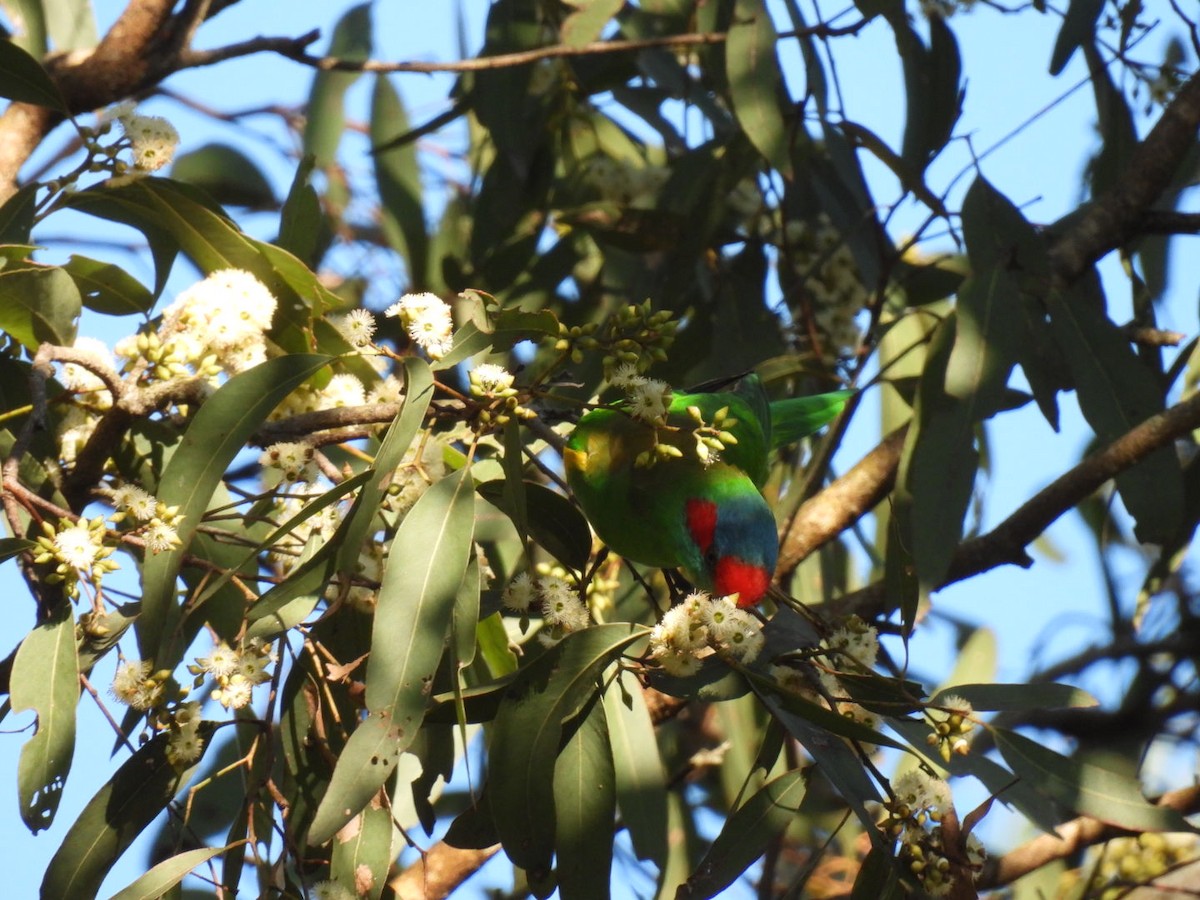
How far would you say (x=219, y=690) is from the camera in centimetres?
161

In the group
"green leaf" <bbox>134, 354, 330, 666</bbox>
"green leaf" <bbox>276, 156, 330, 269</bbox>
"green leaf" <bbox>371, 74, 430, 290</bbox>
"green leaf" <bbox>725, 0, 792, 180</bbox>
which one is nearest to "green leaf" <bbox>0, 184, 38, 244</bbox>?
"green leaf" <bbox>276, 156, 330, 269</bbox>

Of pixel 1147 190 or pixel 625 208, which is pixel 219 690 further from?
pixel 1147 190

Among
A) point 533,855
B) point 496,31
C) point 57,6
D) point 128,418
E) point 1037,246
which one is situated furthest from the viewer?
point 496,31

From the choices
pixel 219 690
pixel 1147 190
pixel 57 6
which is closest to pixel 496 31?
pixel 57 6

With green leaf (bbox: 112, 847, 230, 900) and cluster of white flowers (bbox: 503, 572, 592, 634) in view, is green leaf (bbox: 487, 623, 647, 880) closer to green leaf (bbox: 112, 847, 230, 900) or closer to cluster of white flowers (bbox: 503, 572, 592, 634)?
cluster of white flowers (bbox: 503, 572, 592, 634)

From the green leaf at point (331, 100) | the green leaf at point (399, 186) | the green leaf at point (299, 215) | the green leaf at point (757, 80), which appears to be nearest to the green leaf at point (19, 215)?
the green leaf at point (299, 215)

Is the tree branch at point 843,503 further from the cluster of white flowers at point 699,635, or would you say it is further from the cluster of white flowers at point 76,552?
the cluster of white flowers at point 76,552

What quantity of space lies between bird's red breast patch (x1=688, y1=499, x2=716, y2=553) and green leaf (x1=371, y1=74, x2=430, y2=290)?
1912 millimetres

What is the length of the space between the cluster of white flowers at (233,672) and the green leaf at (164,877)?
0.20m

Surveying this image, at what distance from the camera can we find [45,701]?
5.47ft

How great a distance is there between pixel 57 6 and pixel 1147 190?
2.72 m

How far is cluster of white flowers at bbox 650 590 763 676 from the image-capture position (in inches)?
66.7

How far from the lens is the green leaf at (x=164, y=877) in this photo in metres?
1.62

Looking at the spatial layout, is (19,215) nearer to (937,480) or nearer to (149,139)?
(149,139)
